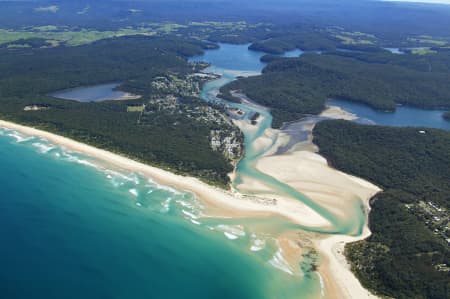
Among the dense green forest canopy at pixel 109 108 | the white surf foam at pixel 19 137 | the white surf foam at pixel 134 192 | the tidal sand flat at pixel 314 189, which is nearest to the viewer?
the tidal sand flat at pixel 314 189

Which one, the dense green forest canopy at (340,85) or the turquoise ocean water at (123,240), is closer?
the turquoise ocean water at (123,240)

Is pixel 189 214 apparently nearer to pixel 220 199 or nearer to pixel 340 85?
pixel 220 199

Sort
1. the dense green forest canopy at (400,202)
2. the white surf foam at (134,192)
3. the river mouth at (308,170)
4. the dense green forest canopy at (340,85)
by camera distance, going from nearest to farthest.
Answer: the dense green forest canopy at (400,202)
the river mouth at (308,170)
the white surf foam at (134,192)
the dense green forest canopy at (340,85)

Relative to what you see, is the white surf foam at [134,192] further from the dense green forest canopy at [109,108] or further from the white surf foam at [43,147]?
the white surf foam at [43,147]

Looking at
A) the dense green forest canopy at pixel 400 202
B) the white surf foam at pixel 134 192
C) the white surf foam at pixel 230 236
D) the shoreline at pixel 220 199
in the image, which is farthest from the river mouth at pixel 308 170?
the white surf foam at pixel 134 192

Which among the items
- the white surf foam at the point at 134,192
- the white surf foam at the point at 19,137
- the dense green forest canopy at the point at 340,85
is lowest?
the white surf foam at the point at 134,192

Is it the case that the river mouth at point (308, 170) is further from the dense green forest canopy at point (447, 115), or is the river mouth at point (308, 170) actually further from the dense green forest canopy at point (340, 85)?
the dense green forest canopy at point (340, 85)

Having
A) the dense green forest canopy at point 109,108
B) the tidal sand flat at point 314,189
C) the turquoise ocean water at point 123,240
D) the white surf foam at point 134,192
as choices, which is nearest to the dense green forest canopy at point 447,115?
the tidal sand flat at point 314,189

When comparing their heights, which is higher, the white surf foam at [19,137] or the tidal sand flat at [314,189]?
the white surf foam at [19,137]
